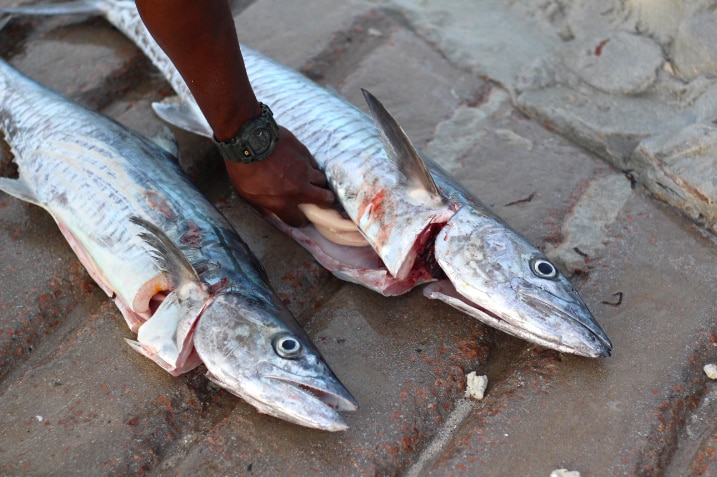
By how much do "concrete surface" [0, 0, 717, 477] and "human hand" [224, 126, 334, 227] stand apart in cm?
28

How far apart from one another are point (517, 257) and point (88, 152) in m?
2.08

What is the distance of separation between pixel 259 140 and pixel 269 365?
3.36ft

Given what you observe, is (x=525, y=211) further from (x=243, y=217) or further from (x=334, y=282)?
(x=243, y=217)

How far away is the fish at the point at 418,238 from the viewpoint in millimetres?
2738

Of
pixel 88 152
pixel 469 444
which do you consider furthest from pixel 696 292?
pixel 88 152

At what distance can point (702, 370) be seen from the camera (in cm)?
287

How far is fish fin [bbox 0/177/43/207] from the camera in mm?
3436

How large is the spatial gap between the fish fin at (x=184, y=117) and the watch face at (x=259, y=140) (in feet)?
2.55

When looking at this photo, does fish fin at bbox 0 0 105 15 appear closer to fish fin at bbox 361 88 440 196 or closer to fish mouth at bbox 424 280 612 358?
fish fin at bbox 361 88 440 196

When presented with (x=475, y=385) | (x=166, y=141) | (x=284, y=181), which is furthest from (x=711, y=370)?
(x=166, y=141)

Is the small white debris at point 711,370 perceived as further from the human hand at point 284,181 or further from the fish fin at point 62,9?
the fish fin at point 62,9

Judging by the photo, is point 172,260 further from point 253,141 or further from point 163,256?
point 253,141

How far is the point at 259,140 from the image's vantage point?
3.09 meters

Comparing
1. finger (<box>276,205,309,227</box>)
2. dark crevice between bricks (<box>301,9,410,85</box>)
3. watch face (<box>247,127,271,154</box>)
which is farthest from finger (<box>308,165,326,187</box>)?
dark crevice between bricks (<box>301,9,410,85</box>)
